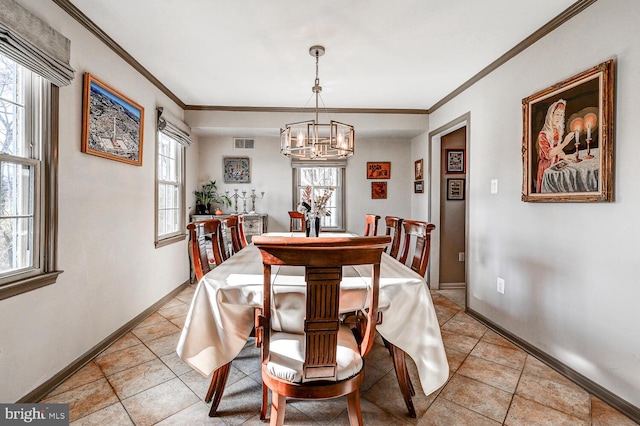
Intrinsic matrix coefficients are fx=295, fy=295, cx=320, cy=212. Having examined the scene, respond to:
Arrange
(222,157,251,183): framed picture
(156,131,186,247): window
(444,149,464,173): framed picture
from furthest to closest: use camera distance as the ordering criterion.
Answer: (222,157,251,183): framed picture, (444,149,464,173): framed picture, (156,131,186,247): window

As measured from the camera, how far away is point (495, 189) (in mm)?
2756

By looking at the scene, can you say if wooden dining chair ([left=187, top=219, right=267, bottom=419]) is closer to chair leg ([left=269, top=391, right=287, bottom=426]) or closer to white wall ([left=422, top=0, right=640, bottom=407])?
chair leg ([left=269, top=391, right=287, bottom=426])

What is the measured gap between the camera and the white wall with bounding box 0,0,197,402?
5.49 feet

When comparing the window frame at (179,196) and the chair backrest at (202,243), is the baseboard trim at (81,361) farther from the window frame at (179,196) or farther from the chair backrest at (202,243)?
Answer: the chair backrest at (202,243)

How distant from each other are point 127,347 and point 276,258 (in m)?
2.11

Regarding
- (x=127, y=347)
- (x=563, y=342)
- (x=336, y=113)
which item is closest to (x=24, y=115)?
(x=127, y=347)

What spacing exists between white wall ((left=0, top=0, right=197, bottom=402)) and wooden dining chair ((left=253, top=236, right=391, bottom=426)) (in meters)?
1.47

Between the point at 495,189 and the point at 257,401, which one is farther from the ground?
the point at 495,189

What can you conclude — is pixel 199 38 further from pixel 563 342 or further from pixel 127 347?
pixel 563 342

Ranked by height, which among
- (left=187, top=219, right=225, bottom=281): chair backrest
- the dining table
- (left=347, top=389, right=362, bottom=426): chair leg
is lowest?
(left=347, top=389, right=362, bottom=426): chair leg

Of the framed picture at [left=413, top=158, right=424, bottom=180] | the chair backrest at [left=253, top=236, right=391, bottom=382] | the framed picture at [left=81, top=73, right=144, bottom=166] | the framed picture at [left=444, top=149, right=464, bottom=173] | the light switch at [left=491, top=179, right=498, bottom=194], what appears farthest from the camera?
the framed picture at [left=413, top=158, right=424, bottom=180]

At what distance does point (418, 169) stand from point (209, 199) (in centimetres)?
320

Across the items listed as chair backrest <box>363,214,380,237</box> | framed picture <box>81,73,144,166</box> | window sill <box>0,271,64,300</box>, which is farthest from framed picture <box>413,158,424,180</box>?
window sill <box>0,271,64,300</box>

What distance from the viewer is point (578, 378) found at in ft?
6.30
